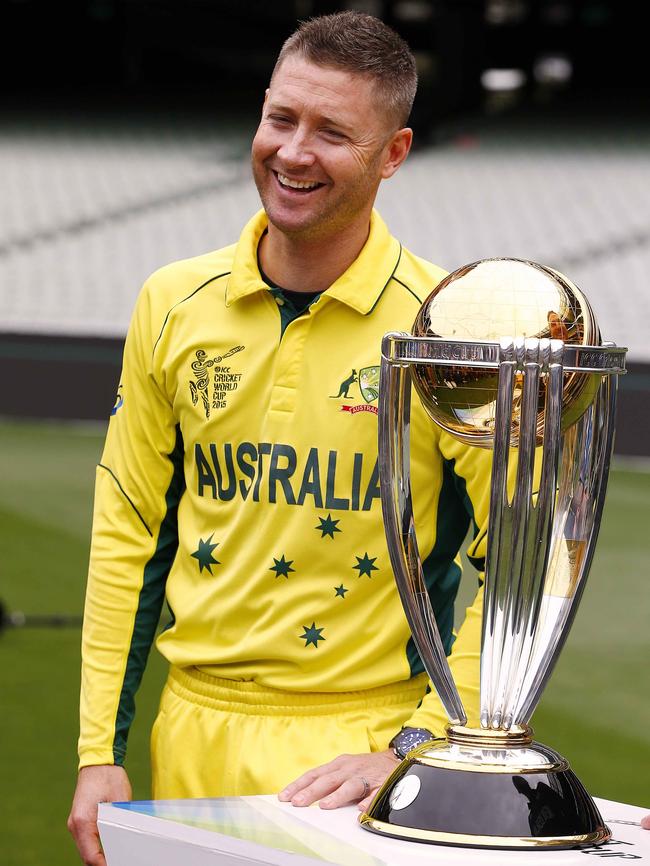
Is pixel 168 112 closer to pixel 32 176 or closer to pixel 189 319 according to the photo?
pixel 32 176

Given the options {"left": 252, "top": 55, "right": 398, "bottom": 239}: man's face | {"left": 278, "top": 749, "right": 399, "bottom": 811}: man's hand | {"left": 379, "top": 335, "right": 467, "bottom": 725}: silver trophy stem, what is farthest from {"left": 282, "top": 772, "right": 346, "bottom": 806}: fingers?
Answer: {"left": 252, "top": 55, "right": 398, "bottom": 239}: man's face

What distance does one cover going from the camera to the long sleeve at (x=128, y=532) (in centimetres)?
173

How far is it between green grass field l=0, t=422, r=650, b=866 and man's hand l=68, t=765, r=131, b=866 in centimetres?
155

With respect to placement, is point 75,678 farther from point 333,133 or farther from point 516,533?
point 516,533

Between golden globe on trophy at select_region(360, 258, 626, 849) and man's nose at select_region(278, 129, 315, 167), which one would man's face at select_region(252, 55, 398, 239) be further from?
golden globe on trophy at select_region(360, 258, 626, 849)

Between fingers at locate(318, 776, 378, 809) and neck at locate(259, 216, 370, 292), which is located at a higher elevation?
neck at locate(259, 216, 370, 292)

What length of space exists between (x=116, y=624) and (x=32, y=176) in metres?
13.4

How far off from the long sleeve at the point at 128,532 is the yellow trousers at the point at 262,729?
0.25 feet

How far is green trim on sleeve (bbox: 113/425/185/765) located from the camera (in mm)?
1748

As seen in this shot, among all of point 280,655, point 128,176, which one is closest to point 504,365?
point 280,655

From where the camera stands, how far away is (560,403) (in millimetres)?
1157

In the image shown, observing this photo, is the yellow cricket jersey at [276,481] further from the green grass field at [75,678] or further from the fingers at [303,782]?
the green grass field at [75,678]

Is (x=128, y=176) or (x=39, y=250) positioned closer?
(x=39, y=250)

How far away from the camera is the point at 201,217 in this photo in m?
13.3
